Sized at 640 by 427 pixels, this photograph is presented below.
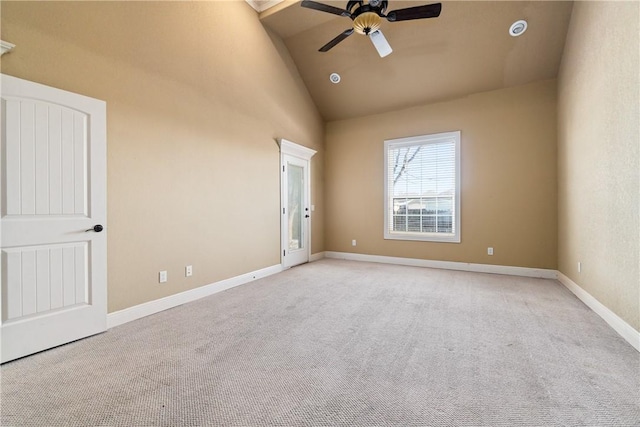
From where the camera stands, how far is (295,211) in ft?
18.2

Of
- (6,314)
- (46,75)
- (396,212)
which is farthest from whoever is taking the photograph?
(396,212)

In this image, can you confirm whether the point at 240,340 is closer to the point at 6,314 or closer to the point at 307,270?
the point at 6,314

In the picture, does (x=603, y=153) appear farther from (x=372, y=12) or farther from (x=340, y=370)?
(x=340, y=370)

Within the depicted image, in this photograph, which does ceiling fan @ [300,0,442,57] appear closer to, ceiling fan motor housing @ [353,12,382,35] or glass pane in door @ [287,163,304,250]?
ceiling fan motor housing @ [353,12,382,35]

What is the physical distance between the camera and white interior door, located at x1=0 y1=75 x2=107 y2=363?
2088mm

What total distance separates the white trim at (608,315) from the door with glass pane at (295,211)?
4.17m

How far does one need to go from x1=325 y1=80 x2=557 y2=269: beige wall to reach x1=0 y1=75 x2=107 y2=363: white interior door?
459 cm

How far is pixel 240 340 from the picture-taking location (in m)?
2.40

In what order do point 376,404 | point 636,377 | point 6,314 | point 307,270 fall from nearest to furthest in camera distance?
1. point 376,404
2. point 636,377
3. point 6,314
4. point 307,270

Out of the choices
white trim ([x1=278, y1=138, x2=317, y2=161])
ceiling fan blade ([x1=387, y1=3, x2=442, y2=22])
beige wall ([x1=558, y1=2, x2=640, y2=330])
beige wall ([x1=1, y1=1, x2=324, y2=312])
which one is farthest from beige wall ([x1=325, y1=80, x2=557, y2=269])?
ceiling fan blade ([x1=387, y1=3, x2=442, y2=22])

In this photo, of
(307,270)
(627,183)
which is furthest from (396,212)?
(627,183)

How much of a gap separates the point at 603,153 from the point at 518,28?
2.28 m

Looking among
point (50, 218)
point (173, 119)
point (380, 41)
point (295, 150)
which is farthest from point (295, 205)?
point (50, 218)

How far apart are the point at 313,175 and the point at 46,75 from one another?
4.33 m
